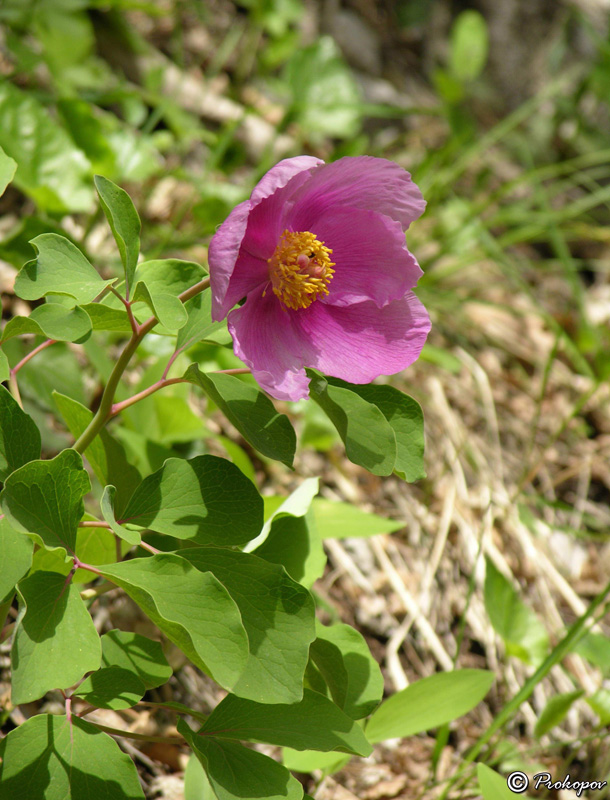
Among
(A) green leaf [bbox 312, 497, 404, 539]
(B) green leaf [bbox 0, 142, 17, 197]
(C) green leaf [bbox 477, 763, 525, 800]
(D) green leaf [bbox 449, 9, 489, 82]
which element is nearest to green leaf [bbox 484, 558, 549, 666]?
(A) green leaf [bbox 312, 497, 404, 539]

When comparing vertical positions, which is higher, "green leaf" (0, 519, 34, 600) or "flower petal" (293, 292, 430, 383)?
"flower petal" (293, 292, 430, 383)

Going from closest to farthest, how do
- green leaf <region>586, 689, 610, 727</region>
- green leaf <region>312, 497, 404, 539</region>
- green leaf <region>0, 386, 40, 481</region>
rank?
green leaf <region>0, 386, 40, 481</region> → green leaf <region>312, 497, 404, 539</region> → green leaf <region>586, 689, 610, 727</region>

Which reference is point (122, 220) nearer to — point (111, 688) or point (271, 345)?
point (271, 345)

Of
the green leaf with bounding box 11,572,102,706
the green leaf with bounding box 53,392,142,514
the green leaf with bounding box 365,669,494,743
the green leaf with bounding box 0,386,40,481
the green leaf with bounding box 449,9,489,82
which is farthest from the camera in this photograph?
the green leaf with bounding box 449,9,489,82

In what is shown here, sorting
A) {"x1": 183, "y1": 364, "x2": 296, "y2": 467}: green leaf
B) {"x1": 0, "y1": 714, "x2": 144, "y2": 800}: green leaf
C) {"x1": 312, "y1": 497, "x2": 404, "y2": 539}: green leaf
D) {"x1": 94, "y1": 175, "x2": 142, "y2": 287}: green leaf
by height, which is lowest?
{"x1": 312, "y1": 497, "x2": 404, "y2": 539}: green leaf

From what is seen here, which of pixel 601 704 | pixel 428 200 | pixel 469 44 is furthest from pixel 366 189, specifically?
pixel 469 44

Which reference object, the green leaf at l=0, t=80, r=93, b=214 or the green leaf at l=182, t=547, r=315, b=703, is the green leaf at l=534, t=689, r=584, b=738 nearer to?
the green leaf at l=182, t=547, r=315, b=703

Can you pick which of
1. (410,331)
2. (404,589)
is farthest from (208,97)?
(410,331)
